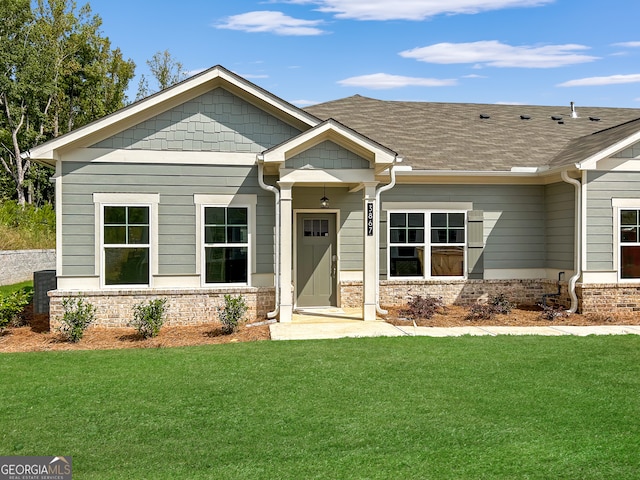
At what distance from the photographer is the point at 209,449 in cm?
498

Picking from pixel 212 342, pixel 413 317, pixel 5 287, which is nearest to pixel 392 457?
pixel 212 342

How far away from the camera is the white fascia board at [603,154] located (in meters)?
11.9

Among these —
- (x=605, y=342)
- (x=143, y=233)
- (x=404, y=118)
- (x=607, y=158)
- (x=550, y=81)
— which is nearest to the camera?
(x=605, y=342)

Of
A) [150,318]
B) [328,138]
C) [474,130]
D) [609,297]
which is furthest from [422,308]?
[474,130]

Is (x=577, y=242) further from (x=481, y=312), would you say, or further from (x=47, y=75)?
(x=47, y=75)

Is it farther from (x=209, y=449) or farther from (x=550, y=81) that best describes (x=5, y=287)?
(x=550, y=81)

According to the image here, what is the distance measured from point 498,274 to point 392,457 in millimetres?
9801

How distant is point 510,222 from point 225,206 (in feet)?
22.3

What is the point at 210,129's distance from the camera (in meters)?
11.6

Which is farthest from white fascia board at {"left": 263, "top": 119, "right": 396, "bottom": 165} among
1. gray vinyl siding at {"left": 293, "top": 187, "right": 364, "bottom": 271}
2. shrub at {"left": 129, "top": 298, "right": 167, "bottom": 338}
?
shrub at {"left": 129, "top": 298, "right": 167, "bottom": 338}

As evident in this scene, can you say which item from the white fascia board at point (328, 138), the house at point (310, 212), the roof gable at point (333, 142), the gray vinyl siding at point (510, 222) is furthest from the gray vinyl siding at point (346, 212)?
the gray vinyl siding at point (510, 222)

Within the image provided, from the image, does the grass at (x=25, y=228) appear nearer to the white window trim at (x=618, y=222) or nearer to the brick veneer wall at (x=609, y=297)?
the brick veneer wall at (x=609, y=297)

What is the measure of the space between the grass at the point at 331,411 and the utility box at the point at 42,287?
4.25 metres

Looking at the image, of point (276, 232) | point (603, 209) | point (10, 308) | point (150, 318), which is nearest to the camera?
point (150, 318)
